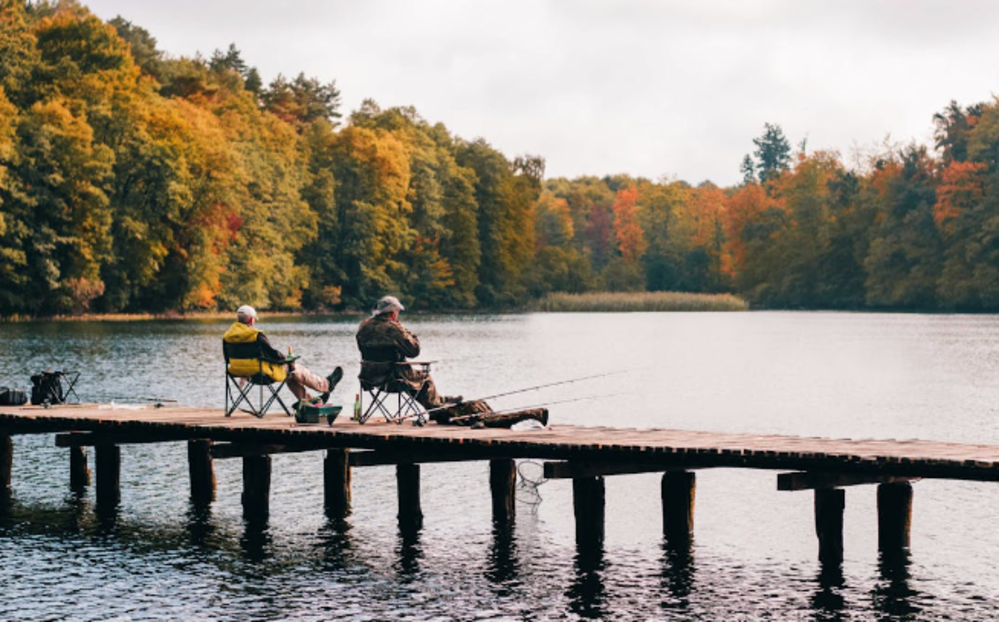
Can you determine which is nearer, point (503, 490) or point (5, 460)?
point (503, 490)

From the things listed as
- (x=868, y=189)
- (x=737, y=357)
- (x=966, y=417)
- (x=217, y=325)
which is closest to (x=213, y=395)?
(x=966, y=417)

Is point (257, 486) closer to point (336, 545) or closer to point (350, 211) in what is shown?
point (336, 545)

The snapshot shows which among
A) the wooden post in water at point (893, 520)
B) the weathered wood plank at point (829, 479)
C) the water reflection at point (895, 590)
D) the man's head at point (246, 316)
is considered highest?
the man's head at point (246, 316)

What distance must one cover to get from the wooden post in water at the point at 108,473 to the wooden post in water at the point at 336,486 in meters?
3.03

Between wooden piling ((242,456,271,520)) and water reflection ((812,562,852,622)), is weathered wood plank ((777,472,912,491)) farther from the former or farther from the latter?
wooden piling ((242,456,271,520))

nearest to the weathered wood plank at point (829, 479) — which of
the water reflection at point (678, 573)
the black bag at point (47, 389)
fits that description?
the water reflection at point (678, 573)

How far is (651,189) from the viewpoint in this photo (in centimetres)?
15050

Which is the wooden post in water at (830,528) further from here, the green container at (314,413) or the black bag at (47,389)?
the black bag at (47,389)

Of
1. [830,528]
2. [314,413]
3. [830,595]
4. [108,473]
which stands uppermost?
[314,413]

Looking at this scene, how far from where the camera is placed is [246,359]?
18578mm

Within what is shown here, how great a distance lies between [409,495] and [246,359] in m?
2.66

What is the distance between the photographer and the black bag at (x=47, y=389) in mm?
20812

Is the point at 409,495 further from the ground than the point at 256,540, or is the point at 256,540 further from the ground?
the point at 409,495

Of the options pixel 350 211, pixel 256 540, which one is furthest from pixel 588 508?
pixel 350 211
